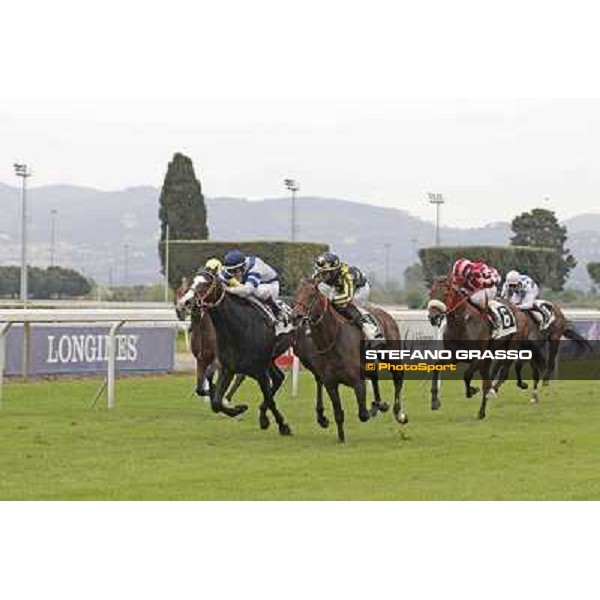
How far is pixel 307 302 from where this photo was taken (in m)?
10.5

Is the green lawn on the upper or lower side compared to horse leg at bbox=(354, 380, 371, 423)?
lower

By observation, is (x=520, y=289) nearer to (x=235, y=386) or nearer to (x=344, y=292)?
(x=235, y=386)

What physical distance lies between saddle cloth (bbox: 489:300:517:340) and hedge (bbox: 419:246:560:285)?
29.9 metres

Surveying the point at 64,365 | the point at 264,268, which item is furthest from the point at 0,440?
the point at 64,365

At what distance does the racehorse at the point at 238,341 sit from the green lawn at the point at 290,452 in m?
0.39

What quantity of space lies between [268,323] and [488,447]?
7.13 ft

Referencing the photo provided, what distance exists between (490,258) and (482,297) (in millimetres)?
32617

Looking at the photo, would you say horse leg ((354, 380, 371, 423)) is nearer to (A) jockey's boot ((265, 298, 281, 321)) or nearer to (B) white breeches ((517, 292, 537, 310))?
(A) jockey's boot ((265, 298, 281, 321))

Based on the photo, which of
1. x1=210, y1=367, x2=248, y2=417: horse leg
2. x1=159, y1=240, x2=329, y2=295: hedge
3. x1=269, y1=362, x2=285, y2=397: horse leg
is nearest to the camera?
x1=210, y1=367, x2=248, y2=417: horse leg

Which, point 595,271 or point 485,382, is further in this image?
point 595,271

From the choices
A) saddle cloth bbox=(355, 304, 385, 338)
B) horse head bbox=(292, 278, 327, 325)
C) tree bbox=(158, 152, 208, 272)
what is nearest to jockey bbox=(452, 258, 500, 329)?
saddle cloth bbox=(355, 304, 385, 338)

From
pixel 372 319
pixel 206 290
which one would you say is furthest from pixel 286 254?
pixel 206 290

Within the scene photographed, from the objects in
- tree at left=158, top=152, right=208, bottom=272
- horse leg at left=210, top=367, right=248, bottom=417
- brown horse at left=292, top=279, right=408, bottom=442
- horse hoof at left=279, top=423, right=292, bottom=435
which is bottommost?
horse hoof at left=279, top=423, right=292, bottom=435

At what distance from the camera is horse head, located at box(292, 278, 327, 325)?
10.4 metres
